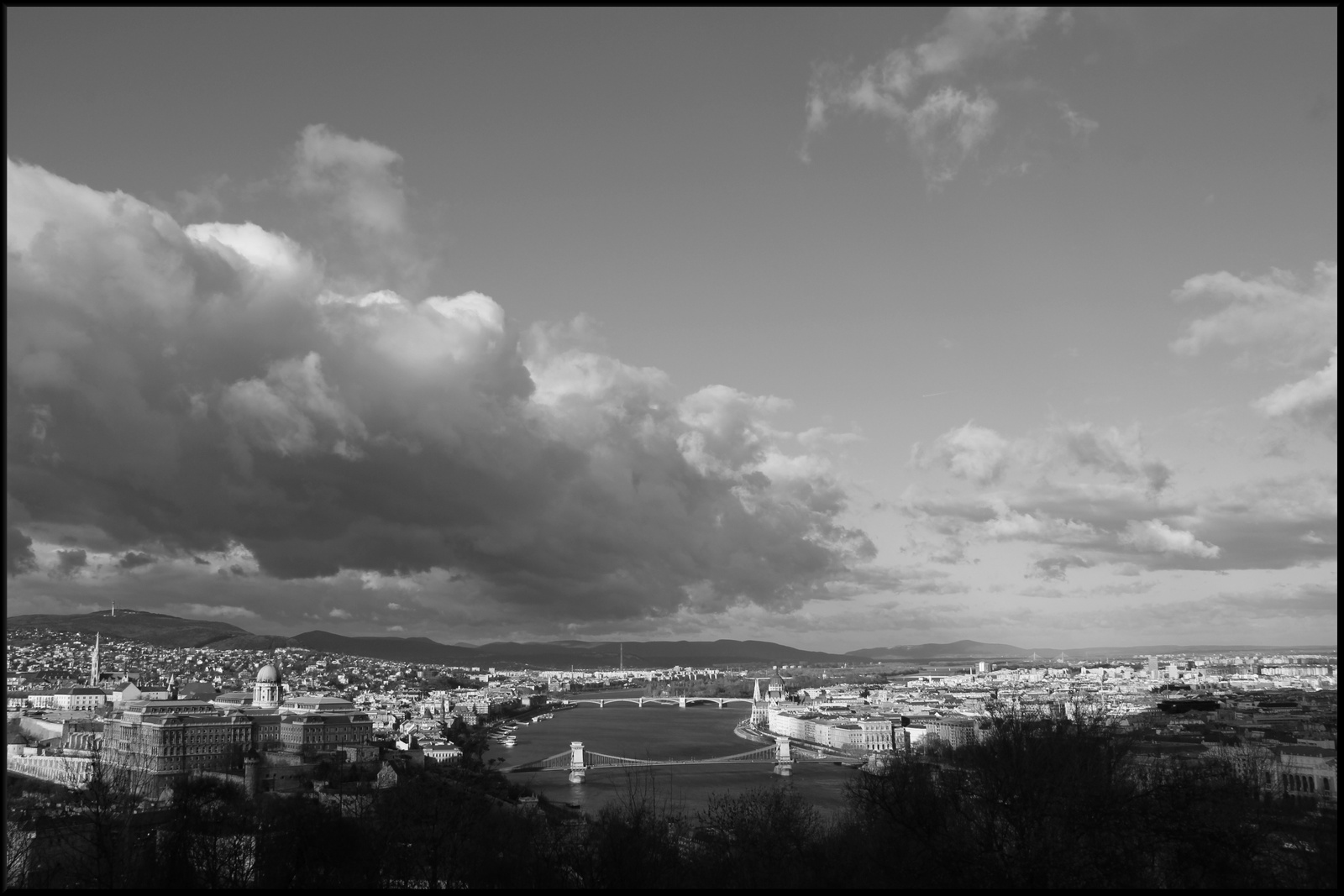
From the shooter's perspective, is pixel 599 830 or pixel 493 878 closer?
pixel 493 878

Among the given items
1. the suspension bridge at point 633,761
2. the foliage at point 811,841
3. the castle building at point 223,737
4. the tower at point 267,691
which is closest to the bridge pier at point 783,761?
the suspension bridge at point 633,761

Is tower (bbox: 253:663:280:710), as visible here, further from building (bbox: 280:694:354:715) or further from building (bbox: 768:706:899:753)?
building (bbox: 768:706:899:753)

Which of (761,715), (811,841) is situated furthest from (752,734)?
(811,841)

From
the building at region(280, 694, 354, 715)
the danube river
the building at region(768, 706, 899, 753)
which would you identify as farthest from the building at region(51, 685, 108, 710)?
the building at region(768, 706, 899, 753)

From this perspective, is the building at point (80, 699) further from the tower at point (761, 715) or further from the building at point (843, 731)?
the tower at point (761, 715)

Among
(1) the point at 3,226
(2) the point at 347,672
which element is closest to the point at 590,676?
(2) the point at 347,672

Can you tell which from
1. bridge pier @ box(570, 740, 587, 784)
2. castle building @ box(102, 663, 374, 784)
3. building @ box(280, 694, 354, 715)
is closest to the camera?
castle building @ box(102, 663, 374, 784)

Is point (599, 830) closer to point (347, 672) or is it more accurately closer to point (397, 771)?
point (397, 771)
